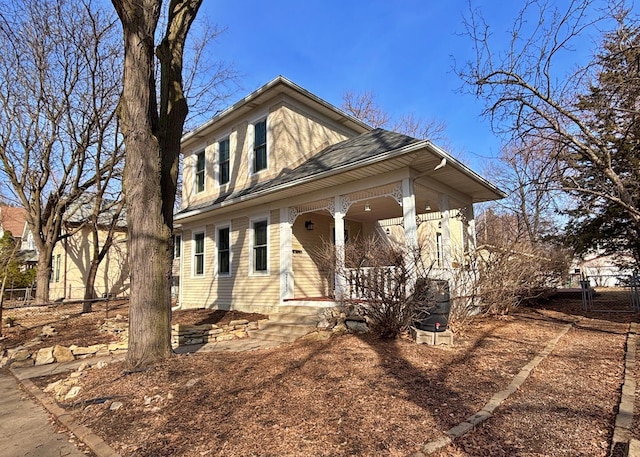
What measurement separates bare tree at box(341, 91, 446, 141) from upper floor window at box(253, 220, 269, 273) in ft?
53.1

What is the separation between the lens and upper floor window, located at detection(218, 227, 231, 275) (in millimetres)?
11523

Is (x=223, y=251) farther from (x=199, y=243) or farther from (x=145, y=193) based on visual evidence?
(x=145, y=193)

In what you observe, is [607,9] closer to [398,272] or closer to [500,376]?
[398,272]

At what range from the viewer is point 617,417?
307cm

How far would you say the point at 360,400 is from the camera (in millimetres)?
3699

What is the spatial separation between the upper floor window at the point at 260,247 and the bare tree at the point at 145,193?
482 cm

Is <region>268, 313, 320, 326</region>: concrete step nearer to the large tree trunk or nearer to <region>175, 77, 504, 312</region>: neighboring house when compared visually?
<region>175, 77, 504, 312</region>: neighboring house

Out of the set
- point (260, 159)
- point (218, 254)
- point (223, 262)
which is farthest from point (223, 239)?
point (260, 159)

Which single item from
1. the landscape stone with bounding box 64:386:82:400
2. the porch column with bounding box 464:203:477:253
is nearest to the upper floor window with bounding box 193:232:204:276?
the landscape stone with bounding box 64:386:82:400

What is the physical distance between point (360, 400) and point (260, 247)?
7.06m

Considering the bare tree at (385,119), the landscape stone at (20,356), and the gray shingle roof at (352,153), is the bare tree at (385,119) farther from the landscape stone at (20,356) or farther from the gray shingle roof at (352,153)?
the landscape stone at (20,356)

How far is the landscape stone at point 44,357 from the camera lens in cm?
685

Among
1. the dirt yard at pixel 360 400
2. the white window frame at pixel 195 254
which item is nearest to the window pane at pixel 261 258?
the white window frame at pixel 195 254

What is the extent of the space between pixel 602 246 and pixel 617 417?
1081 cm
